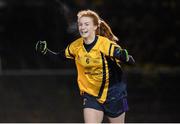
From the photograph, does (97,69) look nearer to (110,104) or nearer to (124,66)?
(110,104)

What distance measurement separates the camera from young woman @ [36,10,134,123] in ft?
20.2

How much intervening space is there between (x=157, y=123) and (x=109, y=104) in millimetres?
3950

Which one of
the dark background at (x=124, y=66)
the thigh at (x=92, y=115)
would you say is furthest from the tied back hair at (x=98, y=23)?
the dark background at (x=124, y=66)

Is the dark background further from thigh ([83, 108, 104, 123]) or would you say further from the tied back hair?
thigh ([83, 108, 104, 123])

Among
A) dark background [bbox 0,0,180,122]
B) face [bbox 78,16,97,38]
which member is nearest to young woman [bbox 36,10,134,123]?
face [bbox 78,16,97,38]

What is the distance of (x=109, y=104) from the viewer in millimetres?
6293

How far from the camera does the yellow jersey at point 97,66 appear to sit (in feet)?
20.2

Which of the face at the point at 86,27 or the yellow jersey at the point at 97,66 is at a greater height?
the face at the point at 86,27

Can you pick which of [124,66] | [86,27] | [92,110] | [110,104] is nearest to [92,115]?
[92,110]

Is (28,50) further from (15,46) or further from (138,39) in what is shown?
(138,39)

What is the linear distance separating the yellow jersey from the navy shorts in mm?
42

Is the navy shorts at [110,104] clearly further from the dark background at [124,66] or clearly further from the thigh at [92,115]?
the dark background at [124,66]

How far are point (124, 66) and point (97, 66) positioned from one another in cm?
659

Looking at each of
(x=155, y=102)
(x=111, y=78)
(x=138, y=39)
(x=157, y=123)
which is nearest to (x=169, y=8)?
(x=138, y=39)
